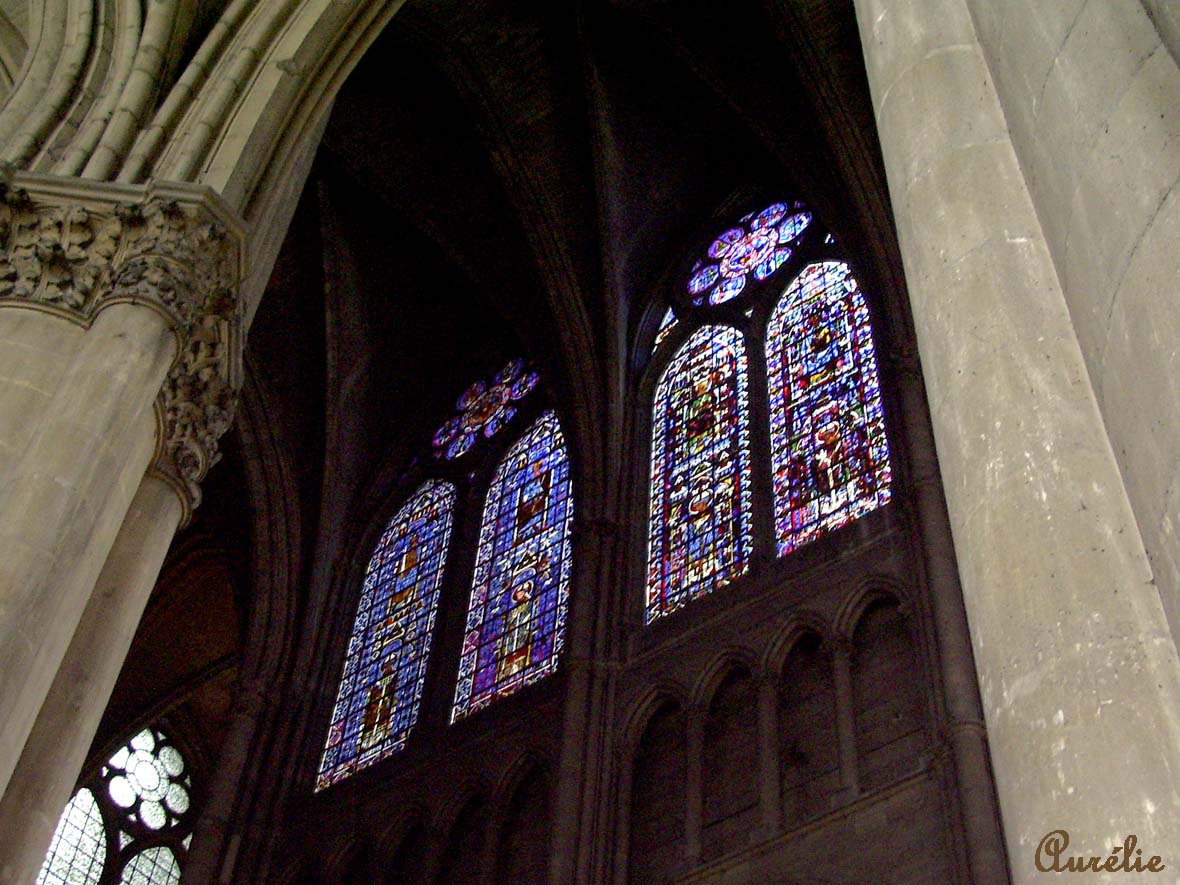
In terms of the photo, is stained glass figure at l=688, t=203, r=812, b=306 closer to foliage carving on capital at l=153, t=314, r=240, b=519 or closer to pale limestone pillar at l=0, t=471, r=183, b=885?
foliage carving on capital at l=153, t=314, r=240, b=519

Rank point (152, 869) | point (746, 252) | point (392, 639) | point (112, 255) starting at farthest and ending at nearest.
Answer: point (152, 869)
point (746, 252)
point (392, 639)
point (112, 255)

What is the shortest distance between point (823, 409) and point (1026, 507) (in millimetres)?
8931

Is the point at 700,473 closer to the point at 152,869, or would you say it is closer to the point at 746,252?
the point at 746,252

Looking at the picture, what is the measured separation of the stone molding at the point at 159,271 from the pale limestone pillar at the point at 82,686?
0.24 meters

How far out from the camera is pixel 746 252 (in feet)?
47.2

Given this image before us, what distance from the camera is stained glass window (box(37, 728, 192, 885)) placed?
52.5 ft

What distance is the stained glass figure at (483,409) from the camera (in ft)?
51.0

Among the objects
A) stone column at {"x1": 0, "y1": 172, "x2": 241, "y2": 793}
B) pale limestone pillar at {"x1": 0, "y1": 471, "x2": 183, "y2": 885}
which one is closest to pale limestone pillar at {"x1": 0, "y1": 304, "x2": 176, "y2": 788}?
stone column at {"x1": 0, "y1": 172, "x2": 241, "y2": 793}

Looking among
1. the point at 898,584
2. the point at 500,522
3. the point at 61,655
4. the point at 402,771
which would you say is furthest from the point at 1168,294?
the point at 500,522

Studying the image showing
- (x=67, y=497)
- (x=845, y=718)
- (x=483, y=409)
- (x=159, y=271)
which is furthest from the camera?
(x=483, y=409)

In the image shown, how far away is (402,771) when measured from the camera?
12.4 m

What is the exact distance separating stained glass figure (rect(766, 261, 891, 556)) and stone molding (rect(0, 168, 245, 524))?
5.10 m

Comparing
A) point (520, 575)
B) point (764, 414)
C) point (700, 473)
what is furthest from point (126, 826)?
point (764, 414)

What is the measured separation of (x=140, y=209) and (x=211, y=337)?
71 centimetres
